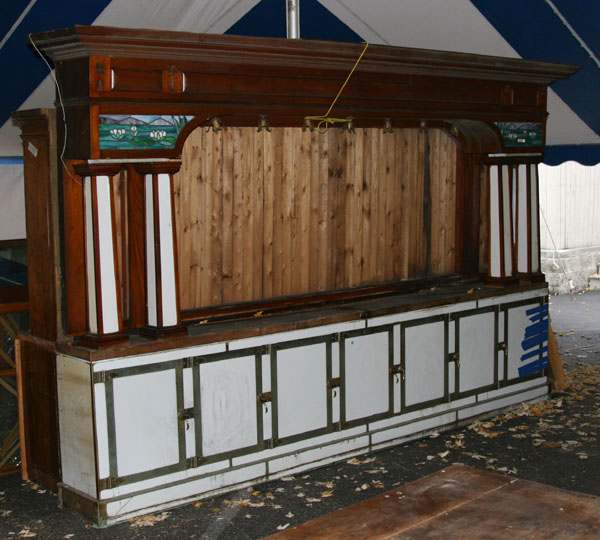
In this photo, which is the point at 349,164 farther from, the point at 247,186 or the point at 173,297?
the point at 173,297

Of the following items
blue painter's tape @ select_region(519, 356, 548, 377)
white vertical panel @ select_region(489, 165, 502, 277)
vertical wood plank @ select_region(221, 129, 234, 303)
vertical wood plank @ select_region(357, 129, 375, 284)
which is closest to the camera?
vertical wood plank @ select_region(221, 129, 234, 303)

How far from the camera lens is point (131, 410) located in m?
4.78

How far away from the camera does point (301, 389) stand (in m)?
5.54

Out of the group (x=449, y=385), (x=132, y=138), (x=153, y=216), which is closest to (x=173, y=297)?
(x=153, y=216)

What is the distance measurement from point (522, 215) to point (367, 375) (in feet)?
6.54

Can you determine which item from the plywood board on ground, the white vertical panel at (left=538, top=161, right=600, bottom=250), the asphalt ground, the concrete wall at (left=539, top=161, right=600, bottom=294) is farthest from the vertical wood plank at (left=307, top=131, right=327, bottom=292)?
the white vertical panel at (left=538, top=161, right=600, bottom=250)

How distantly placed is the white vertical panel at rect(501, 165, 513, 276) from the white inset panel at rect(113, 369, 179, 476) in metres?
3.11

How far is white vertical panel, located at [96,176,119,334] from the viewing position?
185 inches

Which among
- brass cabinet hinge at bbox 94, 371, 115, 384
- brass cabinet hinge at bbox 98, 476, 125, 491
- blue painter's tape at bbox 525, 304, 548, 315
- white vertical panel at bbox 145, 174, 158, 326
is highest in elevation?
white vertical panel at bbox 145, 174, 158, 326

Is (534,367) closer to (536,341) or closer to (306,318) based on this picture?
(536,341)

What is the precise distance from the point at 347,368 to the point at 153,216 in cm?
170

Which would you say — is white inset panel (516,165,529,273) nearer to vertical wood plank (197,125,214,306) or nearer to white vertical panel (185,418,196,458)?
vertical wood plank (197,125,214,306)

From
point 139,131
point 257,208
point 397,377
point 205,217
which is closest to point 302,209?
point 257,208

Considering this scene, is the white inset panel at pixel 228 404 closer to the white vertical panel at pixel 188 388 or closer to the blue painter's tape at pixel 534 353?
the white vertical panel at pixel 188 388
